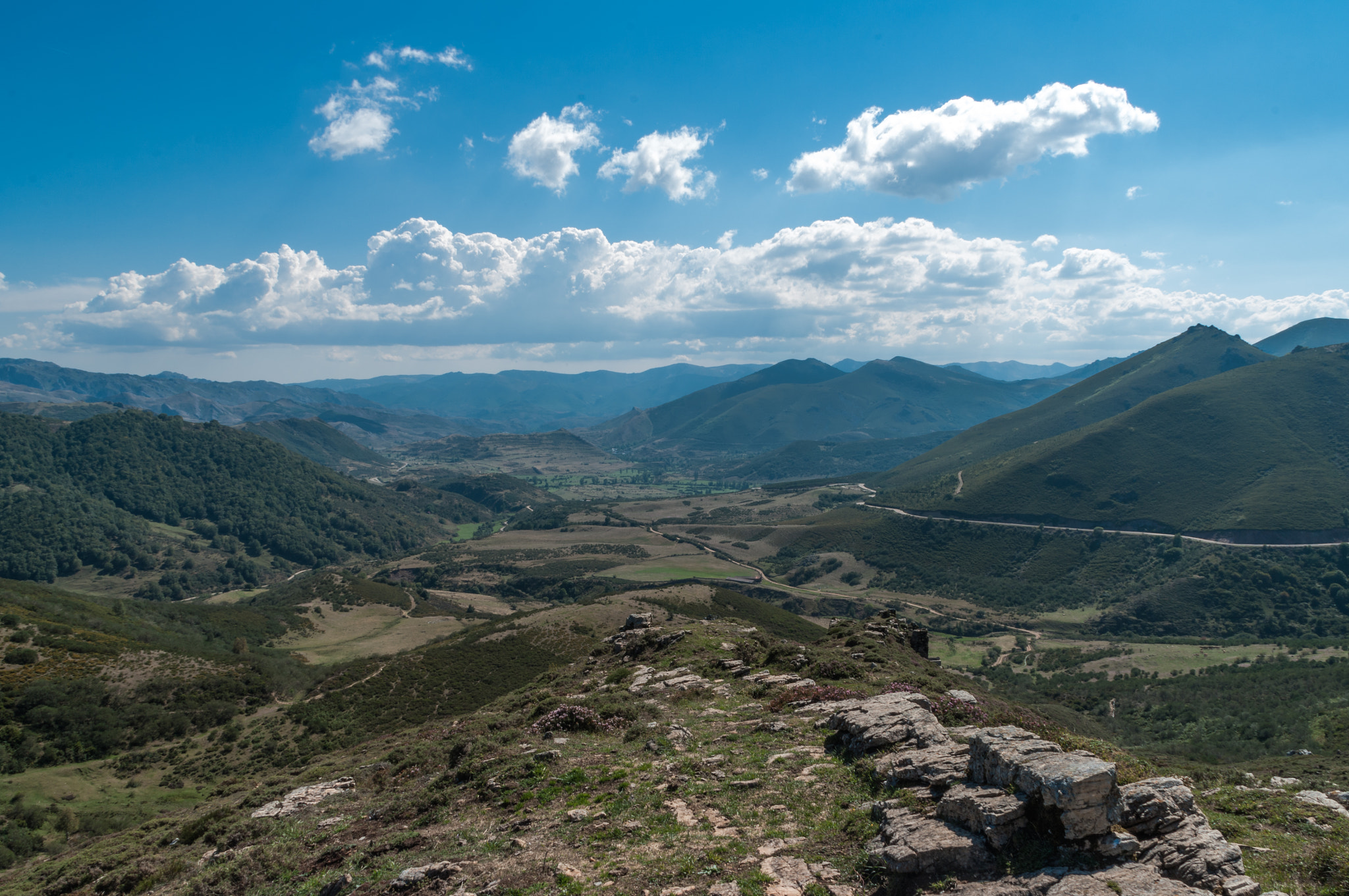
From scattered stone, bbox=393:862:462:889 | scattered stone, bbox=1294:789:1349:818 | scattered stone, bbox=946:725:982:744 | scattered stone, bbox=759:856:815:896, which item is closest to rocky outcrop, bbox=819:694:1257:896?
scattered stone, bbox=759:856:815:896

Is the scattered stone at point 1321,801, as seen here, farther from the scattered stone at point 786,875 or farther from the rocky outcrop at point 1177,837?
the scattered stone at point 786,875

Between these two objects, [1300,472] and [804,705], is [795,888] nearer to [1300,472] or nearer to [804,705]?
[804,705]

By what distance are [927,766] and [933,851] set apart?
4929 mm

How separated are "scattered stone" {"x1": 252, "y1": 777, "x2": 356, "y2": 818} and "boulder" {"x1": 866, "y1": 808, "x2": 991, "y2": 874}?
27.2 m

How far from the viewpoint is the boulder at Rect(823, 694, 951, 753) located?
23.8 metres

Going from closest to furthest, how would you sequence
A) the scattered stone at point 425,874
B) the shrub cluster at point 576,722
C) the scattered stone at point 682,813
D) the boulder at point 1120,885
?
the boulder at point 1120,885 → the scattered stone at point 425,874 → the scattered stone at point 682,813 → the shrub cluster at point 576,722

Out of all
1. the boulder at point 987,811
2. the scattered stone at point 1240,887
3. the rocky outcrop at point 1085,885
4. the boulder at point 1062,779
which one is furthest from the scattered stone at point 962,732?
the scattered stone at point 1240,887

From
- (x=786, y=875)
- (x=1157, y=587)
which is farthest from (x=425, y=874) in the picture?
(x=1157, y=587)

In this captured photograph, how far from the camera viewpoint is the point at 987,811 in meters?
16.5

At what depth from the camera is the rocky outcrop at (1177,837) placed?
596 inches

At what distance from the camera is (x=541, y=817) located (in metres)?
22.1

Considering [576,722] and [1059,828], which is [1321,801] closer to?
[1059,828]

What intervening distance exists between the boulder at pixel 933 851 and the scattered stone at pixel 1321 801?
1951 cm

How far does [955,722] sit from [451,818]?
890 inches
